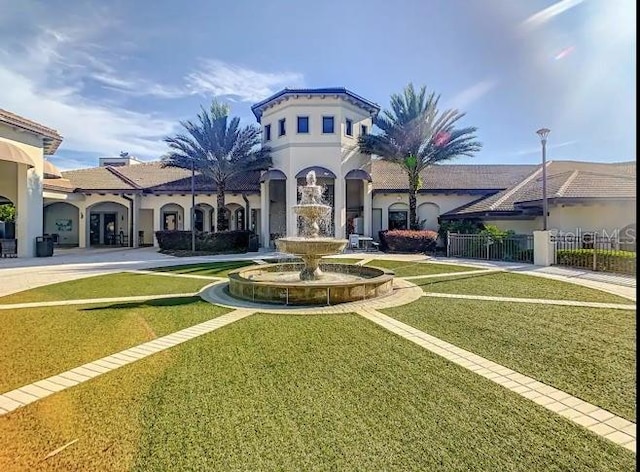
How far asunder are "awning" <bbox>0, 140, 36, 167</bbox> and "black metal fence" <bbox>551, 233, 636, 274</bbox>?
88.9 ft

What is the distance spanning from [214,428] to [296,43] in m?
13.5

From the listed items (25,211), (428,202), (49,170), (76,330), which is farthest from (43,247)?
(428,202)

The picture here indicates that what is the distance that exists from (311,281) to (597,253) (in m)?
12.4

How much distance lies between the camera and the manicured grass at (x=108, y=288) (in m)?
10.6

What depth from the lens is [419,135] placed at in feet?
86.0

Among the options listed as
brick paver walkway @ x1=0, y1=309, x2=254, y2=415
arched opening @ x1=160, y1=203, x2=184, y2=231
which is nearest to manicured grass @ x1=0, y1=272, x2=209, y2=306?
brick paver walkway @ x1=0, y1=309, x2=254, y2=415

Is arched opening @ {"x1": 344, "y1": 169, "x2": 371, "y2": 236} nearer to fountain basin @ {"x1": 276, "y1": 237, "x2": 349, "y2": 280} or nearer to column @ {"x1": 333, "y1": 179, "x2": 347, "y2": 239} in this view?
column @ {"x1": 333, "y1": 179, "x2": 347, "y2": 239}

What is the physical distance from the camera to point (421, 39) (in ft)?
32.6

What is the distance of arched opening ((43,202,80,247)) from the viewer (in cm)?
3194

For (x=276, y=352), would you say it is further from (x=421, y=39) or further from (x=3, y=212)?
(x=3, y=212)

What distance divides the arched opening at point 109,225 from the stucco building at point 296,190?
0.29ft

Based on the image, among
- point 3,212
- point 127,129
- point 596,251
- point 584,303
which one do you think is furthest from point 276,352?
point 3,212

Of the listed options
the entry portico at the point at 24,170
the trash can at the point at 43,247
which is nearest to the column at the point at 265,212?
the entry portico at the point at 24,170

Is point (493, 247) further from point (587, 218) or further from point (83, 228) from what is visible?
point (83, 228)
